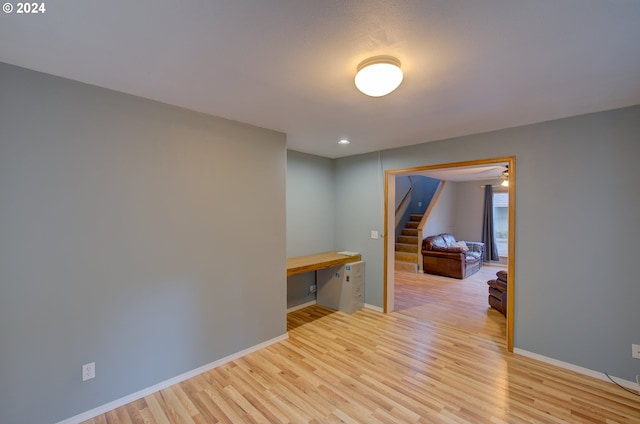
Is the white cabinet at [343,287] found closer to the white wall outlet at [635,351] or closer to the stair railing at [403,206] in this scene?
the white wall outlet at [635,351]

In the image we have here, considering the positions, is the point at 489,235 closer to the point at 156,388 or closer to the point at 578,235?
the point at 578,235

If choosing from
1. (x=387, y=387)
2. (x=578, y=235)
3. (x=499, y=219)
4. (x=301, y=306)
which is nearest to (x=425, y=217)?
(x=499, y=219)

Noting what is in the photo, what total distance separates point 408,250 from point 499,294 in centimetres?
323

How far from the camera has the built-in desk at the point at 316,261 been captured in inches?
135

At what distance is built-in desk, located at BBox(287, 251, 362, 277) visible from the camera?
344 cm

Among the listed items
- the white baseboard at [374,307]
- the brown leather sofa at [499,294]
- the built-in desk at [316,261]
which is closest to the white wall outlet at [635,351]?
the brown leather sofa at [499,294]

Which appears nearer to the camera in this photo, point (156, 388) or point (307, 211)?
point (156, 388)

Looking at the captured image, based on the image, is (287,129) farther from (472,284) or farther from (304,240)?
(472,284)

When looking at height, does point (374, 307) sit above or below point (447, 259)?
below

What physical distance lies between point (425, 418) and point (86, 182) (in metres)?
3.00

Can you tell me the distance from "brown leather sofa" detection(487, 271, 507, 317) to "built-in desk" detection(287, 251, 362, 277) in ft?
6.70

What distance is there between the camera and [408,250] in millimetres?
7184

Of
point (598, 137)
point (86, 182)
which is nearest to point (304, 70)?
point (86, 182)

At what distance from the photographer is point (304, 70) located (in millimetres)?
1774
